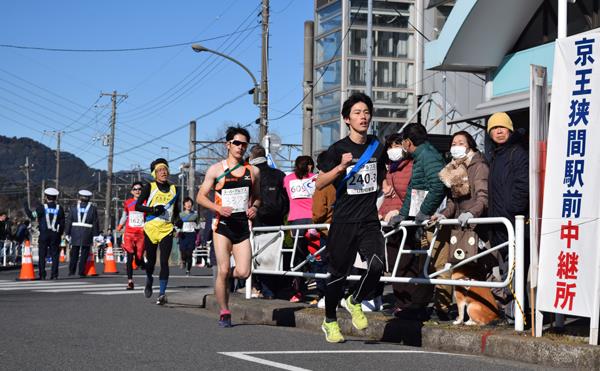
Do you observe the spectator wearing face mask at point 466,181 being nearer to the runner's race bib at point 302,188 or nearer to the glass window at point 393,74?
the runner's race bib at point 302,188

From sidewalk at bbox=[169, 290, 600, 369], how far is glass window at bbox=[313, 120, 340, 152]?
37510 millimetres

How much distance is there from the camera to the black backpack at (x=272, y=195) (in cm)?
1302

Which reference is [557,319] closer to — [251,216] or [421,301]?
[421,301]

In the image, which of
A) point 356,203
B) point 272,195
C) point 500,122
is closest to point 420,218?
point 356,203

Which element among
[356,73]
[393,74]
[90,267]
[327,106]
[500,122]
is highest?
[393,74]

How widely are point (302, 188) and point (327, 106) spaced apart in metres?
38.1

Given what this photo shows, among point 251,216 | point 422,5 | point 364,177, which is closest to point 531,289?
point 364,177

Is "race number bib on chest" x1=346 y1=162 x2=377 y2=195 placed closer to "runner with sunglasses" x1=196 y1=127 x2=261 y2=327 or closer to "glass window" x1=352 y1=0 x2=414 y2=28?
"runner with sunglasses" x1=196 y1=127 x2=261 y2=327

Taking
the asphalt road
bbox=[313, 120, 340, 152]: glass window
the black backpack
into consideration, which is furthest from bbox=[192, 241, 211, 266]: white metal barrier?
the asphalt road

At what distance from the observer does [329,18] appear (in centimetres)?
5131

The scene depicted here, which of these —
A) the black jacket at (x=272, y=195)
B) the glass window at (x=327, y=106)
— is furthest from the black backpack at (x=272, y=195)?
the glass window at (x=327, y=106)

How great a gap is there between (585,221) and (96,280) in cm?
1440

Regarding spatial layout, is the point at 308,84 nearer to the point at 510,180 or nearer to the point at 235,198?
the point at 235,198

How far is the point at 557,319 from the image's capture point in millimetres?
8242
